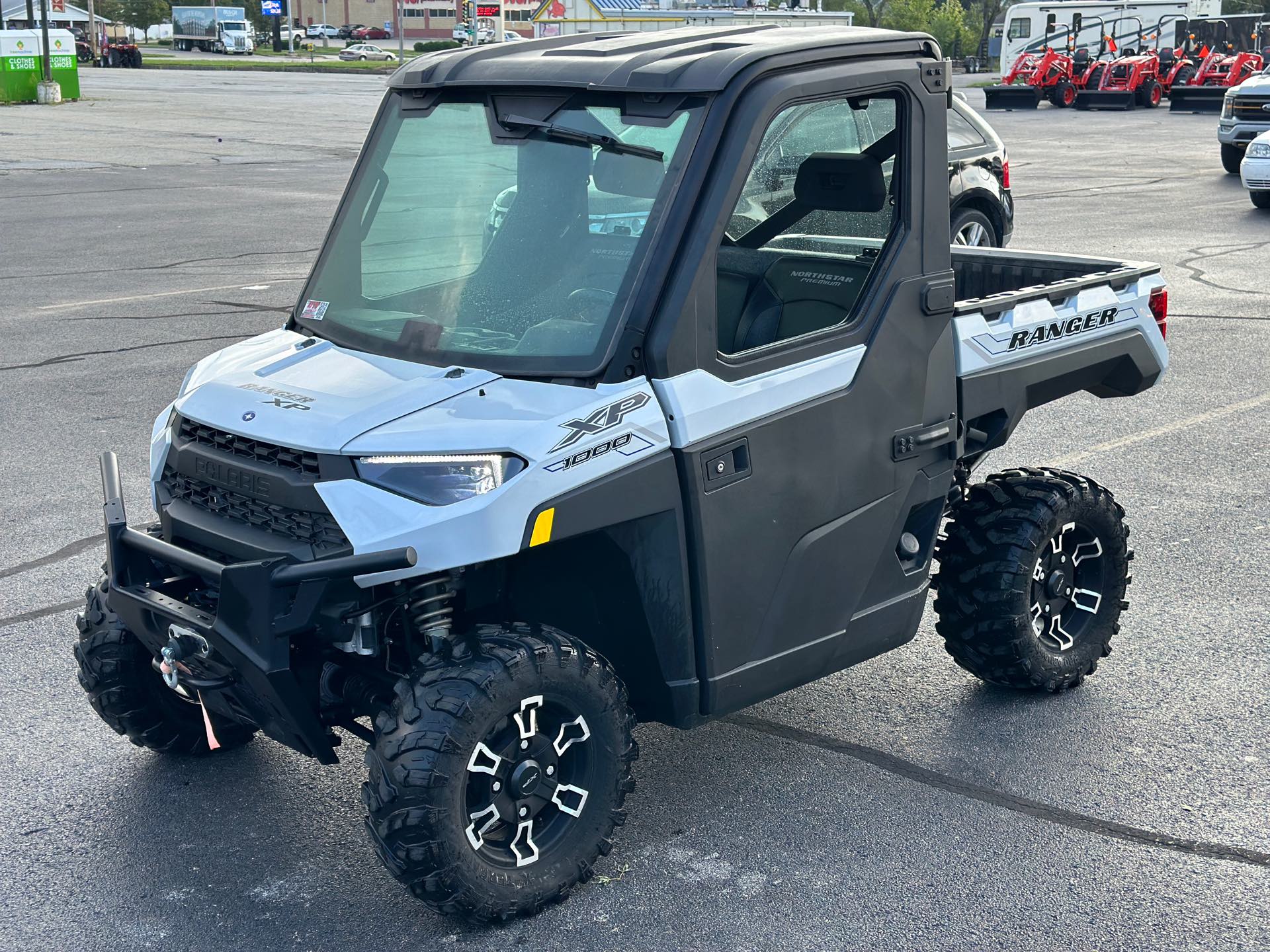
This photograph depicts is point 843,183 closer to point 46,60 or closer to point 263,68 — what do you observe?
point 46,60

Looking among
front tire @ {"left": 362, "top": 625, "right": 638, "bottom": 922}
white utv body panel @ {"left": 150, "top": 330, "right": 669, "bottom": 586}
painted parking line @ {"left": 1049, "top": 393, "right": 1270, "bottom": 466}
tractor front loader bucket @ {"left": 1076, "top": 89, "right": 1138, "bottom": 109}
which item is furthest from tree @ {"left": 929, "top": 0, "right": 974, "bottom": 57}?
front tire @ {"left": 362, "top": 625, "right": 638, "bottom": 922}

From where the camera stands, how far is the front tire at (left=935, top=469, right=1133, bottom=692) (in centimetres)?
466

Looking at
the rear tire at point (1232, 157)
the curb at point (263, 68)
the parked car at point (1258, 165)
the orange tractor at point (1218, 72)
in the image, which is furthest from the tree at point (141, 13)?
the parked car at point (1258, 165)

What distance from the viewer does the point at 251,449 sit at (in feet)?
11.9

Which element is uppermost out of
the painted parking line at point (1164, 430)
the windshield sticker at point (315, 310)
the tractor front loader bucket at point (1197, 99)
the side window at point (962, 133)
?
the windshield sticker at point (315, 310)

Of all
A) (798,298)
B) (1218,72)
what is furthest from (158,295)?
(1218,72)

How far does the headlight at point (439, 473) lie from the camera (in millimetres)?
3383

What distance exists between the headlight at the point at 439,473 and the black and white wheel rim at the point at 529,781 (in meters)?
0.54

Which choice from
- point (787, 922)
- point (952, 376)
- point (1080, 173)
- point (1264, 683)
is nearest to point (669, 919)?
point (787, 922)

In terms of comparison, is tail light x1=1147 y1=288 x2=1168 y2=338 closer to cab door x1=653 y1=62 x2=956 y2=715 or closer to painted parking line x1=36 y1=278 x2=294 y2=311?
cab door x1=653 y1=62 x2=956 y2=715

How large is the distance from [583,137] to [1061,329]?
6.34 ft

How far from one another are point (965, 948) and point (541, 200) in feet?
7.26

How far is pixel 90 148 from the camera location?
27391 millimetres

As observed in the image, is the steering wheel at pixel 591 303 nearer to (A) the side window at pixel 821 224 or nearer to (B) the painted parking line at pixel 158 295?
(A) the side window at pixel 821 224
